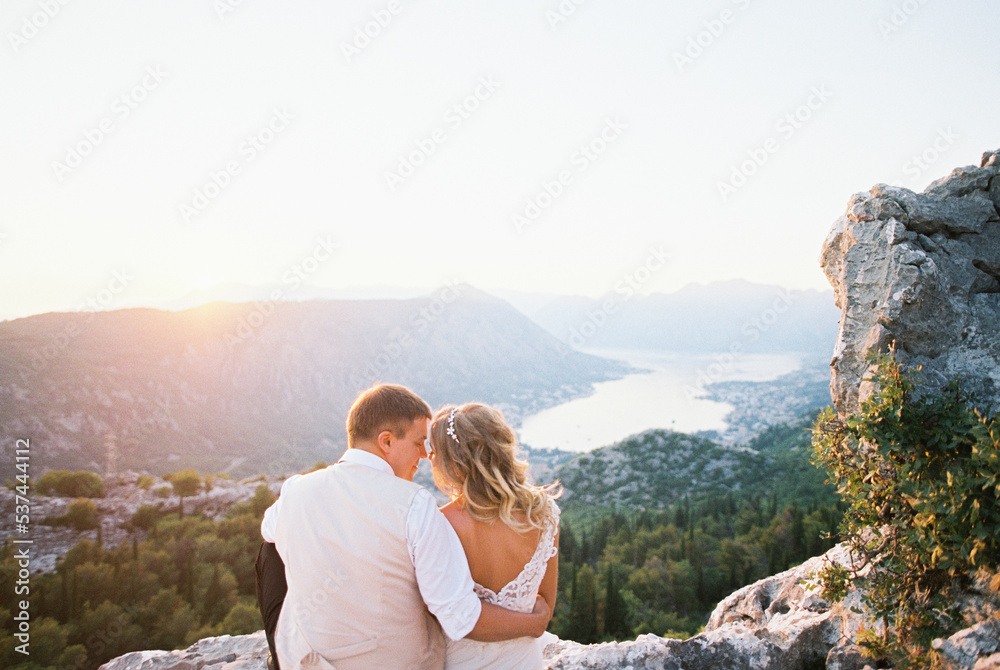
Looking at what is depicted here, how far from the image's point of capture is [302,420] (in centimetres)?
9594

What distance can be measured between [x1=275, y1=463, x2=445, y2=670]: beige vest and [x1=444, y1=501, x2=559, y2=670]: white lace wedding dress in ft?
1.02

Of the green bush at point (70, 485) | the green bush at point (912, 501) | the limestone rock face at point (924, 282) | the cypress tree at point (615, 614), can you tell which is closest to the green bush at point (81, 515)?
the green bush at point (70, 485)

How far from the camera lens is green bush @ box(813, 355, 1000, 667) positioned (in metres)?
2.86

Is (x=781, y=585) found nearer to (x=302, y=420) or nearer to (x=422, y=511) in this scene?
(x=422, y=511)

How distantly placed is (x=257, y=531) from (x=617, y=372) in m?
154

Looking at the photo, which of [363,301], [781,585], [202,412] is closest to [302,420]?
[202,412]

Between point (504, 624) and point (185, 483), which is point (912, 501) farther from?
point (185, 483)

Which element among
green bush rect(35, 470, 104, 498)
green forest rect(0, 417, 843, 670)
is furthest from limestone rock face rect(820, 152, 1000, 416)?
green bush rect(35, 470, 104, 498)

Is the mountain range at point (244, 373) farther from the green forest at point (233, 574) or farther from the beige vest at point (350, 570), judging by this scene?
the beige vest at point (350, 570)

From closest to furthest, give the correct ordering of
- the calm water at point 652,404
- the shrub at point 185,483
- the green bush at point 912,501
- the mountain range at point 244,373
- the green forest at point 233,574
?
the green bush at point 912,501, the green forest at point 233,574, the shrub at point 185,483, the mountain range at point 244,373, the calm water at point 652,404

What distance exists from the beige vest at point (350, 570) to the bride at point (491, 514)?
0.30 metres

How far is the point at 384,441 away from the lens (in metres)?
2.53

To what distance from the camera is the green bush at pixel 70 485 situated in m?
19.2

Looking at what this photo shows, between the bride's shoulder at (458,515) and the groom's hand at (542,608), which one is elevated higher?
the bride's shoulder at (458,515)
